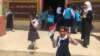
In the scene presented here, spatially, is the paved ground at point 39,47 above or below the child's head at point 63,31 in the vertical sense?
below

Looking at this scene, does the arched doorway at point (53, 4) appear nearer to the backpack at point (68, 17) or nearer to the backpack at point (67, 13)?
the backpack at point (68, 17)

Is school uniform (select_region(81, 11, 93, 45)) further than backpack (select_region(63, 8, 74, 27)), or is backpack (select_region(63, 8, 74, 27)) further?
backpack (select_region(63, 8, 74, 27))

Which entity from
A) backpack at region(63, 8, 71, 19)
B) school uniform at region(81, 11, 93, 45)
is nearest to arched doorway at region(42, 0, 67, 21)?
backpack at region(63, 8, 71, 19)

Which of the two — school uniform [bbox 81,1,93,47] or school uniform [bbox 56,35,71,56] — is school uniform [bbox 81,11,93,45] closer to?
school uniform [bbox 81,1,93,47]

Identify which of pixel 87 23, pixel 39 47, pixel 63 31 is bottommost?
pixel 39 47

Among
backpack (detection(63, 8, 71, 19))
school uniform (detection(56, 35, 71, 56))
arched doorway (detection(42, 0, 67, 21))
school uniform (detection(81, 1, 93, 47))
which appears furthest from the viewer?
arched doorway (detection(42, 0, 67, 21))

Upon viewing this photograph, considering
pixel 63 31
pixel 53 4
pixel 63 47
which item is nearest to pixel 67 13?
pixel 53 4

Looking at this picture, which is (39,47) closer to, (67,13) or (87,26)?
(87,26)

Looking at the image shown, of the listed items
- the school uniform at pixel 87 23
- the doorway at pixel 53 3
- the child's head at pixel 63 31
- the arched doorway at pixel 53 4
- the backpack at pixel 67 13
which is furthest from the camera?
the doorway at pixel 53 3

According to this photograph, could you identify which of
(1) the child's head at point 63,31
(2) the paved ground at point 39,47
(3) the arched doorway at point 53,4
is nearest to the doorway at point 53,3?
(3) the arched doorway at point 53,4

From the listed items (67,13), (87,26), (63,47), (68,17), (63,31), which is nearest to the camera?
(63,31)

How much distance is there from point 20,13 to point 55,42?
8.69m

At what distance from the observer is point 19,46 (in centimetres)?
1445

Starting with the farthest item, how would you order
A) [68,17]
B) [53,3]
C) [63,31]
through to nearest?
[53,3] < [68,17] < [63,31]
